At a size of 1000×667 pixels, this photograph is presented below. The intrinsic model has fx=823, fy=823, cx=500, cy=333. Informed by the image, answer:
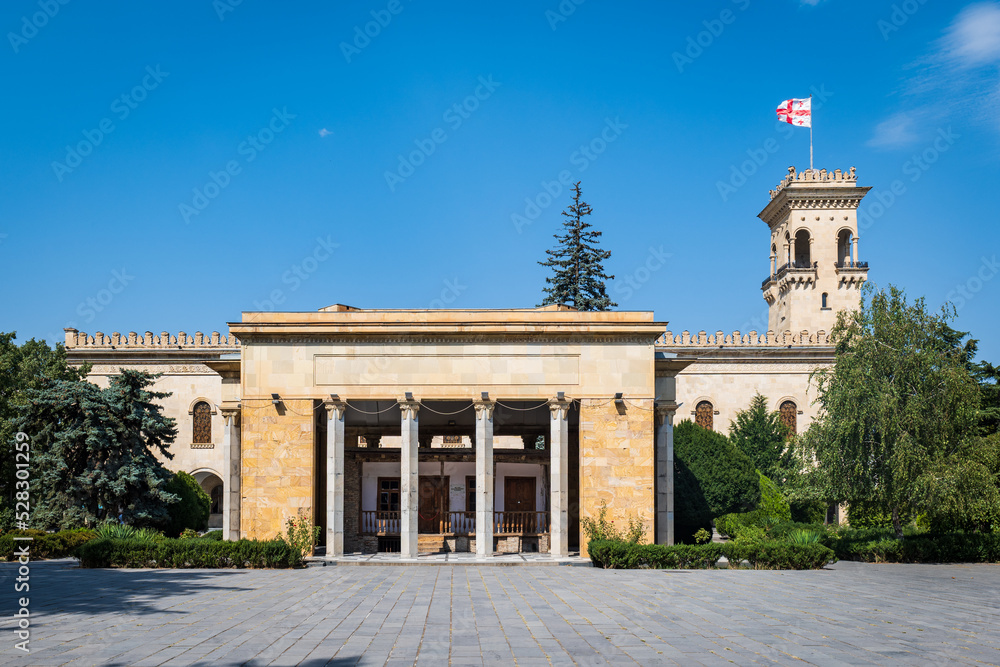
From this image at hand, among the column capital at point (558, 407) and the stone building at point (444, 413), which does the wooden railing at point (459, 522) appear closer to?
the stone building at point (444, 413)

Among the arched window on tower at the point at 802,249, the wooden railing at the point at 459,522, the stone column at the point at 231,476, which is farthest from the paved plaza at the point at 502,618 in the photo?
the arched window on tower at the point at 802,249

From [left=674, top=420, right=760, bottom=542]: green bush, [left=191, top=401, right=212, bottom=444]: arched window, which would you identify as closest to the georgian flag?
[left=674, top=420, right=760, bottom=542]: green bush

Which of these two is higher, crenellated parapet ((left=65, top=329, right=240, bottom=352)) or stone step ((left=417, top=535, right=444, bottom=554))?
crenellated parapet ((left=65, top=329, right=240, bottom=352))

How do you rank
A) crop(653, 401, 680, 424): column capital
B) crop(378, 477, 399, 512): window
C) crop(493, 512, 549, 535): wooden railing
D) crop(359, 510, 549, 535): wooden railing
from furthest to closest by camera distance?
crop(378, 477, 399, 512): window → crop(493, 512, 549, 535): wooden railing → crop(359, 510, 549, 535): wooden railing → crop(653, 401, 680, 424): column capital

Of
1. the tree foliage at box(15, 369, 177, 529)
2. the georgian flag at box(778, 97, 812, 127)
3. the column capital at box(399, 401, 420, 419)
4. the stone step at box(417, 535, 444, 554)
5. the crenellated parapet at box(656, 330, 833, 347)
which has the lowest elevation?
the stone step at box(417, 535, 444, 554)

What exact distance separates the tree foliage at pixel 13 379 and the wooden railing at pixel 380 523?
1469cm

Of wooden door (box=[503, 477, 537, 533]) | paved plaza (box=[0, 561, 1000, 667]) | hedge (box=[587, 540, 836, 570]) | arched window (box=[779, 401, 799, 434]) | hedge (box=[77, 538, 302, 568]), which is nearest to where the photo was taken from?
paved plaza (box=[0, 561, 1000, 667])

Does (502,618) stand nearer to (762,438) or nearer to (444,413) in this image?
(444,413)

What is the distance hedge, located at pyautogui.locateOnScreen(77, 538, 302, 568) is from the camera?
79.5ft

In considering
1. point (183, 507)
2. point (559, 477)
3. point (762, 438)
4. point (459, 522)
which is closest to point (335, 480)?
point (459, 522)

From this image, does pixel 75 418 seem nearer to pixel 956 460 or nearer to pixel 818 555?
pixel 818 555

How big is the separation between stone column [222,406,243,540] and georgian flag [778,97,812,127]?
4486cm

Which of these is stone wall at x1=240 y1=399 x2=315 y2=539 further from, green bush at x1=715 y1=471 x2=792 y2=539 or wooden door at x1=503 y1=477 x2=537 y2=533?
green bush at x1=715 y1=471 x2=792 y2=539

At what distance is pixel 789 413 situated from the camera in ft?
177
